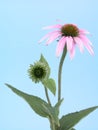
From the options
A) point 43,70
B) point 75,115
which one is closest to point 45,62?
point 43,70

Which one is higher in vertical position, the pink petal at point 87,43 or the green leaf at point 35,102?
the pink petal at point 87,43

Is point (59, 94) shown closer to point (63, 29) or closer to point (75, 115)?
point (75, 115)

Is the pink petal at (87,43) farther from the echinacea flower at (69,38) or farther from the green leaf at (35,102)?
the green leaf at (35,102)

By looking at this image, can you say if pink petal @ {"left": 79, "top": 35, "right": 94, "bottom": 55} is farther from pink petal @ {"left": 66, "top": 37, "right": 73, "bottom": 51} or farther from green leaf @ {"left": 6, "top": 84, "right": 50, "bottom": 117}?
green leaf @ {"left": 6, "top": 84, "right": 50, "bottom": 117}

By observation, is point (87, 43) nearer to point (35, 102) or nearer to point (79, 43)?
point (79, 43)

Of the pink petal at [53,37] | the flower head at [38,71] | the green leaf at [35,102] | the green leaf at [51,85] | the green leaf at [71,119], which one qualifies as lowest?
the green leaf at [71,119]

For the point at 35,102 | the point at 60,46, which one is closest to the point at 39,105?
the point at 35,102

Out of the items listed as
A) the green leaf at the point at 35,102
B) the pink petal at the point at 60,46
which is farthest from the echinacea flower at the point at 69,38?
the green leaf at the point at 35,102
